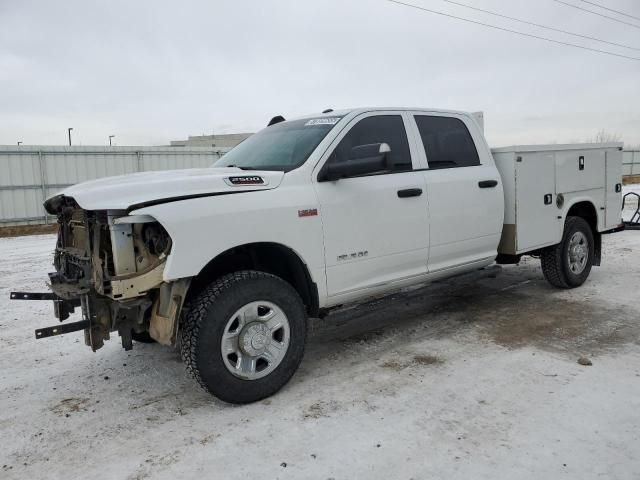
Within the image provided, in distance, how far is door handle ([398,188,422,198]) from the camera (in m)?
4.38

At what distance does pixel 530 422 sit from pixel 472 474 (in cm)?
70

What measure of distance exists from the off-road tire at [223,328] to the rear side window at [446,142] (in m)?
2.01

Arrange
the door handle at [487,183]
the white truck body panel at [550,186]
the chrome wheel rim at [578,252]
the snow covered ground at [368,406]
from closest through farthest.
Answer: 1. the snow covered ground at [368,406]
2. the door handle at [487,183]
3. the white truck body panel at [550,186]
4. the chrome wheel rim at [578,252]

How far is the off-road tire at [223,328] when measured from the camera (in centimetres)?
336

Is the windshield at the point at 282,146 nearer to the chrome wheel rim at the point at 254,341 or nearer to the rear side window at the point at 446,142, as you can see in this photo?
the rear side window at the point at 446,142

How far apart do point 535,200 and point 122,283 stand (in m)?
4.32

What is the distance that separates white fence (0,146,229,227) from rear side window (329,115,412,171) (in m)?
14.6

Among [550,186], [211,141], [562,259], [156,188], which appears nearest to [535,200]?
[550,186]

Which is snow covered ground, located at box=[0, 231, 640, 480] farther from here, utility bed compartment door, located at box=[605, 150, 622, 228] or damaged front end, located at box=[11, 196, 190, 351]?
utility bed compartment door, located at box=[605, 150, 622, 228]

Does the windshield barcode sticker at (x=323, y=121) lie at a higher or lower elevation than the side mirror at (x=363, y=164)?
higher

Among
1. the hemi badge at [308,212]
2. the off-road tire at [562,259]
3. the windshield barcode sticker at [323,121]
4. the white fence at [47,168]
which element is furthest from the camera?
the white fence at [47,168]

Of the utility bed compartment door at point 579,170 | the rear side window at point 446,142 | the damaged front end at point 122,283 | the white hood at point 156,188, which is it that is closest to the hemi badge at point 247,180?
the white hood at point 156,188

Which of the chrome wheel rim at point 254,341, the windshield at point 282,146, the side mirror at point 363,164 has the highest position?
the windshield at point 282,146

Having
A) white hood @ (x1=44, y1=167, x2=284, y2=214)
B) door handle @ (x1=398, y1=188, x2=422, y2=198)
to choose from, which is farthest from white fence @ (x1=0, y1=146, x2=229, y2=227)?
door handle @ (x1=398, y1=188, x2=422, y2=198)
